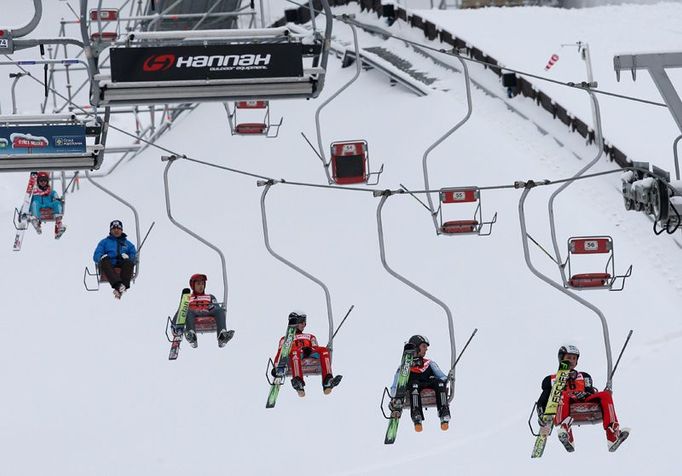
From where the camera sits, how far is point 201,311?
20.8 meters

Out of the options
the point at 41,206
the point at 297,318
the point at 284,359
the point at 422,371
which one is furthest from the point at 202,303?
the point at 41,206

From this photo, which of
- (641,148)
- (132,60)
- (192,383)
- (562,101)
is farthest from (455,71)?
(132,60)

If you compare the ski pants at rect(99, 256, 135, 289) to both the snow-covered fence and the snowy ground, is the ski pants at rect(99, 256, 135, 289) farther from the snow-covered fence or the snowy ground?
the snowy ground

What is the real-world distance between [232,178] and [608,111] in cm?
690

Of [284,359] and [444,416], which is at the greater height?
[284,359]

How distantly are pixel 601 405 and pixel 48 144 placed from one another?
6429 millimetres

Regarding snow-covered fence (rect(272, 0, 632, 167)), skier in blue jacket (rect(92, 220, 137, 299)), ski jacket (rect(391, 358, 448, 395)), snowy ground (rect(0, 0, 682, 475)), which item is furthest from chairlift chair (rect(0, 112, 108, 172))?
snowy ground (rect(0, 0, 682, 475))

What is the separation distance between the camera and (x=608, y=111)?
101ft

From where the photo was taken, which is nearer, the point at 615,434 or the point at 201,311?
the point at 615,434

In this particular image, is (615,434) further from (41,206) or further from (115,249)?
(41,206)

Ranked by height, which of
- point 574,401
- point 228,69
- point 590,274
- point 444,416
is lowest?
point 444,416

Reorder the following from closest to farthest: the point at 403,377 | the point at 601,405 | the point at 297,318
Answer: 1. the point at 601,405
2. the point at 403,377
3. the point at 297,318

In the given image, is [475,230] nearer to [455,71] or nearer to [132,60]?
[132,60]

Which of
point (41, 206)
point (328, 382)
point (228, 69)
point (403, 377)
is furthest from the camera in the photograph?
point (41, 206)
